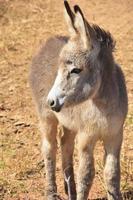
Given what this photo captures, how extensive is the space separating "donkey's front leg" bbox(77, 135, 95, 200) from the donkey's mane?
2.67 ft

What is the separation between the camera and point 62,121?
5.02 meters

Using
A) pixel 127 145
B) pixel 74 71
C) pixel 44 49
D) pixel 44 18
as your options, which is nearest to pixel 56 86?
pixel 74 71

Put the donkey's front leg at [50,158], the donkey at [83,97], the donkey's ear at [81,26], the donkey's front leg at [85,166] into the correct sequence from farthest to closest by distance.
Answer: the donkey's front leg at [50,158], the donkey's front leg at [85,166], the donkey at [83,97], the donkey's ear at [81,26]

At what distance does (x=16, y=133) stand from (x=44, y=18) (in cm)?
504

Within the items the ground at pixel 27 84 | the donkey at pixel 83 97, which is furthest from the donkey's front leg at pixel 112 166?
the ground at pixel 27 84

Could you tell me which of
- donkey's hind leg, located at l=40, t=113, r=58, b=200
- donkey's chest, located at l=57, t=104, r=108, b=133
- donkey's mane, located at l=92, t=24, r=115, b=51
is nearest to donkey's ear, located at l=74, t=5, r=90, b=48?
donkey's mane, located at l=92, t=24, r=115, b=51

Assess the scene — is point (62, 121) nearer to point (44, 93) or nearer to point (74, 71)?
point (44, 93)

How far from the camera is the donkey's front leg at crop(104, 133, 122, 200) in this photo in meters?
4.80

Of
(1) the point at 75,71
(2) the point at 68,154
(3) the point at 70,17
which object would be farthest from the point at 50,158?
(3) the point at 70,17

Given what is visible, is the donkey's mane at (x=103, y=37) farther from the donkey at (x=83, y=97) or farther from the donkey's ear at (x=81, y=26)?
the donkey's ear at (x=81, y=26)

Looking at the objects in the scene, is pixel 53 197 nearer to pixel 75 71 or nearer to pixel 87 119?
pixel 87 119

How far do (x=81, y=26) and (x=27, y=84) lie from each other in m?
4.38

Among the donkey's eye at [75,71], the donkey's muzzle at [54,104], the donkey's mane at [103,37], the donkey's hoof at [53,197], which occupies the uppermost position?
the donkey's mane at [103,37]

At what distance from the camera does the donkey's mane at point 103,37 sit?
4445mm
